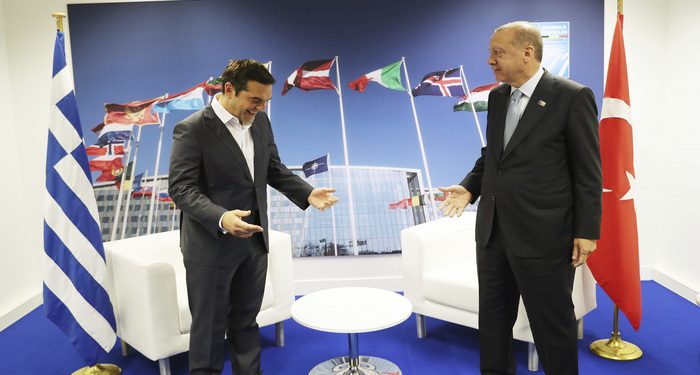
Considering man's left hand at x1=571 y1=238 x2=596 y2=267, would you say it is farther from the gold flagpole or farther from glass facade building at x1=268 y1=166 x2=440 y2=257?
glass facade building at x1=268 y1=166 x2=440 y2=257

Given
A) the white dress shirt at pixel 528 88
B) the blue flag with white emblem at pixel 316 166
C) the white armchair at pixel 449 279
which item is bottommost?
the white armchair at pixel 449 279

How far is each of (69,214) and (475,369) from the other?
2.43 m

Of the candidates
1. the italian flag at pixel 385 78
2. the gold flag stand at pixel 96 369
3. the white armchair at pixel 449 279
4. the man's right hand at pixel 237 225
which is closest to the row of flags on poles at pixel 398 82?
the italian flag at pixel 385 78

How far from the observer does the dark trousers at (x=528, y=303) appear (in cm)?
227

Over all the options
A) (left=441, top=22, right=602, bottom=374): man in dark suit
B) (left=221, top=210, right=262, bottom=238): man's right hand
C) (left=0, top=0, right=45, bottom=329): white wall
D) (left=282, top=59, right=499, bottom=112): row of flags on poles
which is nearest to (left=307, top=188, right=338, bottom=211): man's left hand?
(left=221, top=210, right=262, bottom=238): man's right hand

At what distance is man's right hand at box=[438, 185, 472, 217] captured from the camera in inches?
97.2

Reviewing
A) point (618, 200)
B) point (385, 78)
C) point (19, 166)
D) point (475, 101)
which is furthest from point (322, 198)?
point (19, 166)

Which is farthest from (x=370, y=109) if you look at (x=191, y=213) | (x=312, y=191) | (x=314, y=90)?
(x=191, y=213)

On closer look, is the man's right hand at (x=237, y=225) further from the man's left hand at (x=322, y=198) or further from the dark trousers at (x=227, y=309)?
the man's left hand at (x=322, y=198)

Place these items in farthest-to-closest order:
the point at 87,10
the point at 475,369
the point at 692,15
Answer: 1. the point at 87,10
2. the point at 692,15
3. the point at 475,369

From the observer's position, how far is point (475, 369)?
307 cm

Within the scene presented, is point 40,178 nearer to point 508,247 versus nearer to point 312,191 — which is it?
point 312,191

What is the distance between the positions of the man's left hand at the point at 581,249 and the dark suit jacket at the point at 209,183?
4.36ft

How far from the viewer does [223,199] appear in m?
2.38
